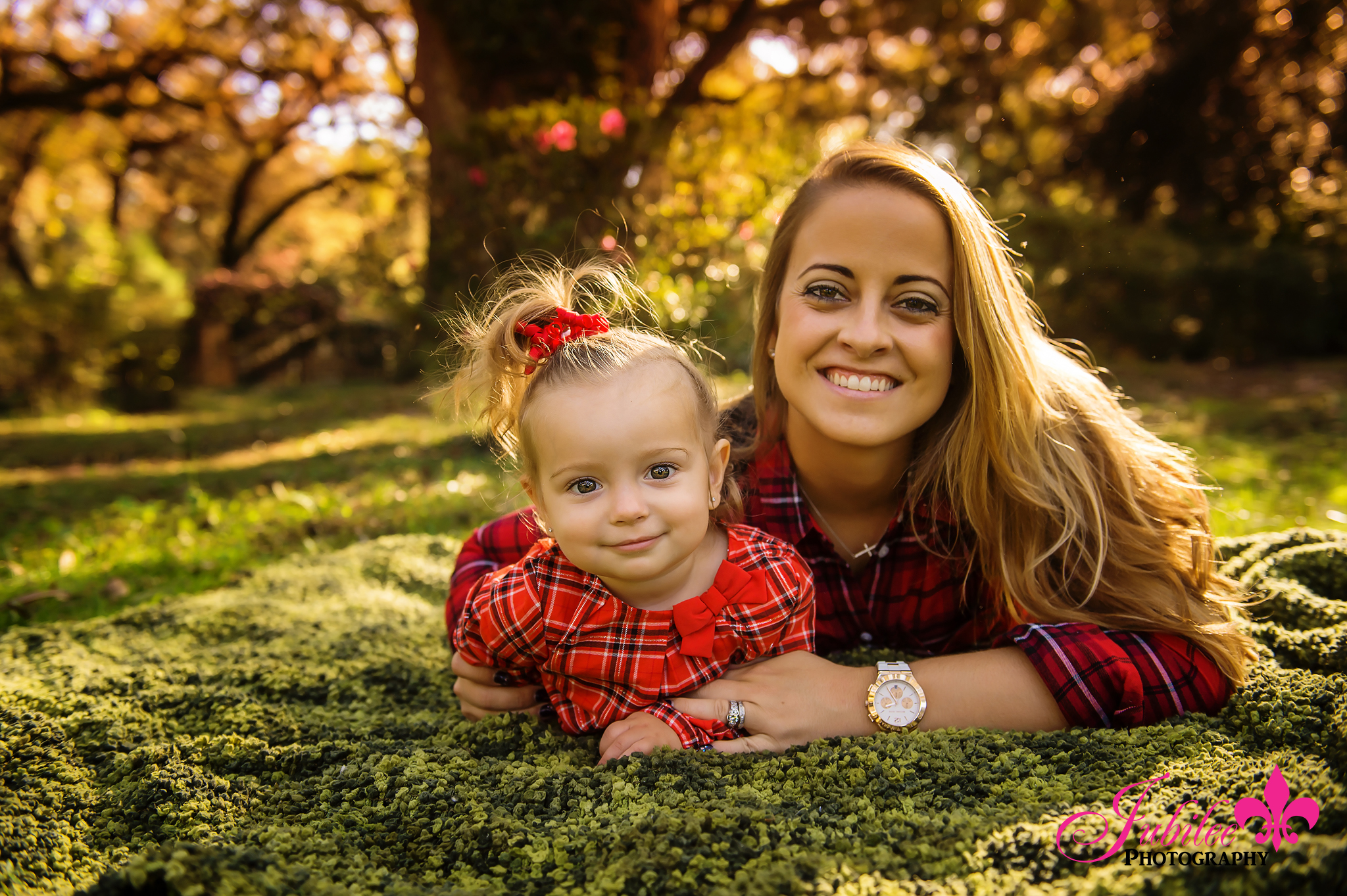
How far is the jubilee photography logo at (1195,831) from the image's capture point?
135cm

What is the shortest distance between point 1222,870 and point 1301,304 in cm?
1154

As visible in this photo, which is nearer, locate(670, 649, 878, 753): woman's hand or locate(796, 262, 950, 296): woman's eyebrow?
locate(670, 649, 878, 753): woman's hand

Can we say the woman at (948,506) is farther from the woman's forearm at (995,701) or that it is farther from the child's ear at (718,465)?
the child's ear at (718,465)

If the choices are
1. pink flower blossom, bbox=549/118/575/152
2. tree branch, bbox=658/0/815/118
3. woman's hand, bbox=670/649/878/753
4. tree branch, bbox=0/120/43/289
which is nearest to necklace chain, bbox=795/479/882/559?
woman's hand, bbox=670/649/878/753

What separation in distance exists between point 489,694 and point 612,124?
163 inches

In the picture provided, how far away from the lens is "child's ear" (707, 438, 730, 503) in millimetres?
2020

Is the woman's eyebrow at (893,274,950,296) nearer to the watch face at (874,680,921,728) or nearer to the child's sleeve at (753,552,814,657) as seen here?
the child's sleeve at (753,552,814,657)

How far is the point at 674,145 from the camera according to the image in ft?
17.9

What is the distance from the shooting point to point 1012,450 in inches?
84.7

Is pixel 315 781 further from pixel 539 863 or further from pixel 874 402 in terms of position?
pixel 874 402

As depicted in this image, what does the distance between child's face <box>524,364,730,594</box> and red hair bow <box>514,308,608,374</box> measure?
0.15 metres

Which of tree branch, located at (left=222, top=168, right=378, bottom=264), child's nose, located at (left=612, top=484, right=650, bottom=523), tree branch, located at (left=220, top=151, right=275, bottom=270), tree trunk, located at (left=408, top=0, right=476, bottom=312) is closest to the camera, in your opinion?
child's nose, located at (left=612, top=484, right=650, bottom=523)

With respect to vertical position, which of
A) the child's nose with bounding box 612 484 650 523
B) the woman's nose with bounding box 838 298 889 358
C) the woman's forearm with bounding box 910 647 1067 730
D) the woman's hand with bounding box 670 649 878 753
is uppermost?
the woman's nose with bounding box 838 298 889 358

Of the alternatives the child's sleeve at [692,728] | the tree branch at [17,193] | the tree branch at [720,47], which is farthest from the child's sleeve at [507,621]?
the tree branch at [17,193]
